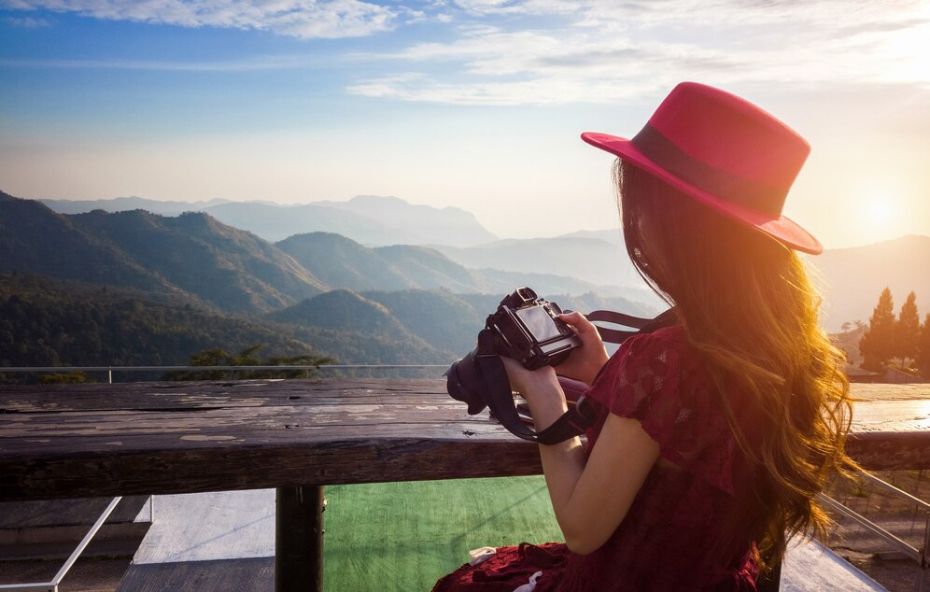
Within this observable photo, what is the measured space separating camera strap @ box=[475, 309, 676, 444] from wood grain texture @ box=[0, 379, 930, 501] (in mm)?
104

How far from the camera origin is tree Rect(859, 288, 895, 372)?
59844 mm

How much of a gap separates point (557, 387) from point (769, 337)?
39 cm

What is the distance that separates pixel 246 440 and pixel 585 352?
0.77m

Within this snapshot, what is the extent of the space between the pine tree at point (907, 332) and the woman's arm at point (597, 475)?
229ft

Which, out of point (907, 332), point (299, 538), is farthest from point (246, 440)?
point (907, 332)

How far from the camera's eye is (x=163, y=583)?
3906 millimetres

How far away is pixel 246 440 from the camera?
4.23 ft

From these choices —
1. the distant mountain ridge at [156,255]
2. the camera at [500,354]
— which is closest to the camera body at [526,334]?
the camera at [500,354]

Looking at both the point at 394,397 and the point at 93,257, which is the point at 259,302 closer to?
the point at 93,257

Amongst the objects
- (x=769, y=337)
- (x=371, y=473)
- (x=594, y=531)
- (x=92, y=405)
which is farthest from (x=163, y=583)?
(x=769, y=337)

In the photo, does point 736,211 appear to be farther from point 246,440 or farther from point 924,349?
point 924,349

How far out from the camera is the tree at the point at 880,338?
196 feet

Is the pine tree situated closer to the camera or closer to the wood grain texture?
the wood grain texture

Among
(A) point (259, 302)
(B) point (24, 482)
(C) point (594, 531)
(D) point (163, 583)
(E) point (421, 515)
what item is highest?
(B) point (24, 482)
